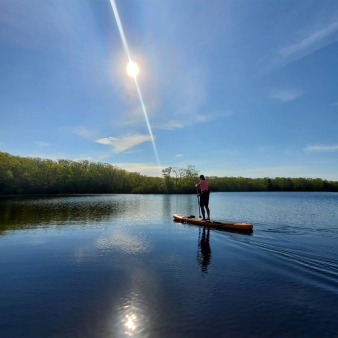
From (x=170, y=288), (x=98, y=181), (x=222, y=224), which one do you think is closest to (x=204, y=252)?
(x=170, y=288)

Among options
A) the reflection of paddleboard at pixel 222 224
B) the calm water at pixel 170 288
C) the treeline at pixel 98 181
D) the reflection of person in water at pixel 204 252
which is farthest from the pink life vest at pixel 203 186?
the treeline at pixel 98 181

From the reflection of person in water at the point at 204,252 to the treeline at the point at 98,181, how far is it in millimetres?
80475

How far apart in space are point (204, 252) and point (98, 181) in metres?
102

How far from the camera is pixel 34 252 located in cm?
1093

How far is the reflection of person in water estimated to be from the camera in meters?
9.11

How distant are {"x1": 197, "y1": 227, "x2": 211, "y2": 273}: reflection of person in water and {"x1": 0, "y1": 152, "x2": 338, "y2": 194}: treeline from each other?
264 ft

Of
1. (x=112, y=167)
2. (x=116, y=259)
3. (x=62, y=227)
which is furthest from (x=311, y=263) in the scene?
(x=112, y=167)

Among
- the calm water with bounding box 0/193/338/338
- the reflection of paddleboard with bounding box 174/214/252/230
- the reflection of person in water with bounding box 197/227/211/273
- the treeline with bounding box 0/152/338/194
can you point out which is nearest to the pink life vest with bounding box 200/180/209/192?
the reflection of paddleboard with bounding box 174/214/252/230

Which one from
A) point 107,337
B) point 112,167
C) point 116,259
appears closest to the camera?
point 107,337

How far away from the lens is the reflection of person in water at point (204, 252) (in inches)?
359

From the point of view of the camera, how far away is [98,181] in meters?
107

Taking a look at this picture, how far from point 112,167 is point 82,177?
16.9m

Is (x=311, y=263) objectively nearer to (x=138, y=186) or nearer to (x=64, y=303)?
(x=64, y=303)

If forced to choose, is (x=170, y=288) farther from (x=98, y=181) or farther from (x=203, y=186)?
(x=98, y=181)
